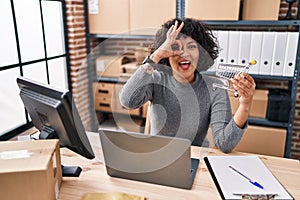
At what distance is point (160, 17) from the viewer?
8.46 feet

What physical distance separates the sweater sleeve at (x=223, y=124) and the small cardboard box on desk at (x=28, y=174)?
2.41ft

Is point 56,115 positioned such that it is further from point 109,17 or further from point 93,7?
point 93,7

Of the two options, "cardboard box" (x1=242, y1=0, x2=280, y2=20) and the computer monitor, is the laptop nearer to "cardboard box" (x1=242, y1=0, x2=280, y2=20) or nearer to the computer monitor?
the computer monitor

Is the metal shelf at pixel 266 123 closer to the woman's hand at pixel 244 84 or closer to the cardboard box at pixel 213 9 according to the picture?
the cardboard box at pixel 213 9

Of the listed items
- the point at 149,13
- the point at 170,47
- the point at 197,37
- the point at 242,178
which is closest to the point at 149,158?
the point at 242,178

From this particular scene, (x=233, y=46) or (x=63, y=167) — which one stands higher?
(x=233, y=46)

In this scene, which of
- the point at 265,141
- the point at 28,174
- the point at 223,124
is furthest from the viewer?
the point at 265,141

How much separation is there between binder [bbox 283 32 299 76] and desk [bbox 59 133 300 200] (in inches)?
50.9

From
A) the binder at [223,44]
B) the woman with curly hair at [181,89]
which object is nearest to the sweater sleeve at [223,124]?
the woman with curly hair at [181,89]

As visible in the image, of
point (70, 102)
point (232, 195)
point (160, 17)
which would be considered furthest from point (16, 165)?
point (160, 17)

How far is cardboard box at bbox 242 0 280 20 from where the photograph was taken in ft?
7.32

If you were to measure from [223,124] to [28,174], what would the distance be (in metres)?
0.85

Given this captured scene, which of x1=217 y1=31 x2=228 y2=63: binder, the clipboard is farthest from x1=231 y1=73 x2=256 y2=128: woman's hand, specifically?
x1=217 y1=31 x2=228 y2=63: binder

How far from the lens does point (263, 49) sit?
2279 millimetres
